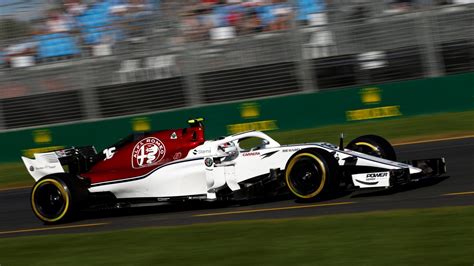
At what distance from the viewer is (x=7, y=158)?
1780 cm

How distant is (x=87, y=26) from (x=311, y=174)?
967 cm

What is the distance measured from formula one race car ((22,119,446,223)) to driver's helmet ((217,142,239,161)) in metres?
0.01

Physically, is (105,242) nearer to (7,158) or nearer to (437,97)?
(437,97)

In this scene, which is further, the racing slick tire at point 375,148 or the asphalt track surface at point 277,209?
the racing slick tire at point 375,148

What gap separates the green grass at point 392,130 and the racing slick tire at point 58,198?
4.68 m

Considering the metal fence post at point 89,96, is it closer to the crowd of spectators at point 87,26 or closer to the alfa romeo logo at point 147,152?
the crowd of spectators at point 87,26

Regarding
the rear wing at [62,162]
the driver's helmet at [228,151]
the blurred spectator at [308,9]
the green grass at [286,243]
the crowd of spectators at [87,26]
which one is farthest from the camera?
the crowd of spectators at [87,26]

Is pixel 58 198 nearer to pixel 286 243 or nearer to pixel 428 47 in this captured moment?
pixel 286 243

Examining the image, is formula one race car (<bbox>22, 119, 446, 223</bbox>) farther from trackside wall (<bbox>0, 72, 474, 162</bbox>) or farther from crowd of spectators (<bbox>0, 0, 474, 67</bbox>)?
crowd of spectators (<bbox>0, 0, 474, 67</bbox>)

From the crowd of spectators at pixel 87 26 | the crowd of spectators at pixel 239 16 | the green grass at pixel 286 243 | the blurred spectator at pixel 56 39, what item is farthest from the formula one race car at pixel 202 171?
the blurred spectator at pixel 56 39

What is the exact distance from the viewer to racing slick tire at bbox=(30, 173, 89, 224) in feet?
33.4

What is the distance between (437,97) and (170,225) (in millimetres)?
7919

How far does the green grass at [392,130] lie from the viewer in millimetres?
14203

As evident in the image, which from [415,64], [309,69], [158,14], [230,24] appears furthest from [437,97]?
[158,14]
